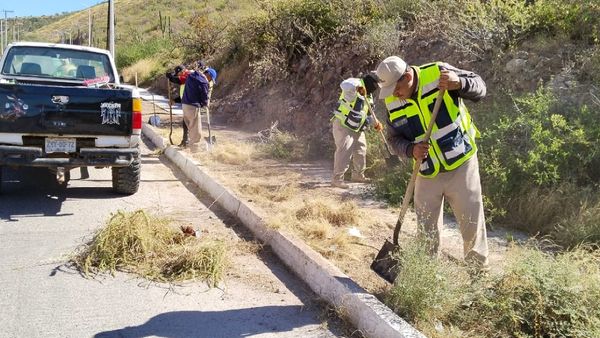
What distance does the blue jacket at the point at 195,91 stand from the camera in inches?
440

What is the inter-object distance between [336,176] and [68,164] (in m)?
3.47

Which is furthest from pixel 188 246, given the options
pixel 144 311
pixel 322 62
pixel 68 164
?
pixel 322 62

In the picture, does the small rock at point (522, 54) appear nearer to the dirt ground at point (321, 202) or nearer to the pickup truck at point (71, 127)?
the dirt ground at point (321, 202)

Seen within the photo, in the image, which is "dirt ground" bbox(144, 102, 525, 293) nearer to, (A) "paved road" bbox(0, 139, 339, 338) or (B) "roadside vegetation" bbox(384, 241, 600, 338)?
(A) "paved road" bbox(0, 139, 339, 338)

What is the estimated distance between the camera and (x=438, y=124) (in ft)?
13.8

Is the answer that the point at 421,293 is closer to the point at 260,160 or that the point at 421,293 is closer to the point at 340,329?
the point at 340,329

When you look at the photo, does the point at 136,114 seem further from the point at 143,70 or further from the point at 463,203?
the point at 143,70

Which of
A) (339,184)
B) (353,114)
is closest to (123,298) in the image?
(339,184)

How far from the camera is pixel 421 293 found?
395 centimetres

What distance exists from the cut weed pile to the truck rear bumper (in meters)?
1.89

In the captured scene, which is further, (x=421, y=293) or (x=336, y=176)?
(x=336, y=176)

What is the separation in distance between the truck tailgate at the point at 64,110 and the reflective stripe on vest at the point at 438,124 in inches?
162

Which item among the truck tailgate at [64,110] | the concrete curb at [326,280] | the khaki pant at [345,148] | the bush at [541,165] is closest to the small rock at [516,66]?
the bush at [541,165]

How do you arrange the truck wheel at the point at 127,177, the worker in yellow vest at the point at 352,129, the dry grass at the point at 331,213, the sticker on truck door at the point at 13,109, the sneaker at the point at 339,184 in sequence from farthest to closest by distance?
the sneaker at the point at 339,184, the worker in yellow vest at the point at 352,129, the truck wheel at the point at 127,177, the sticker on truck door at the point at 13,109, the dry grass at the point at 331,213
